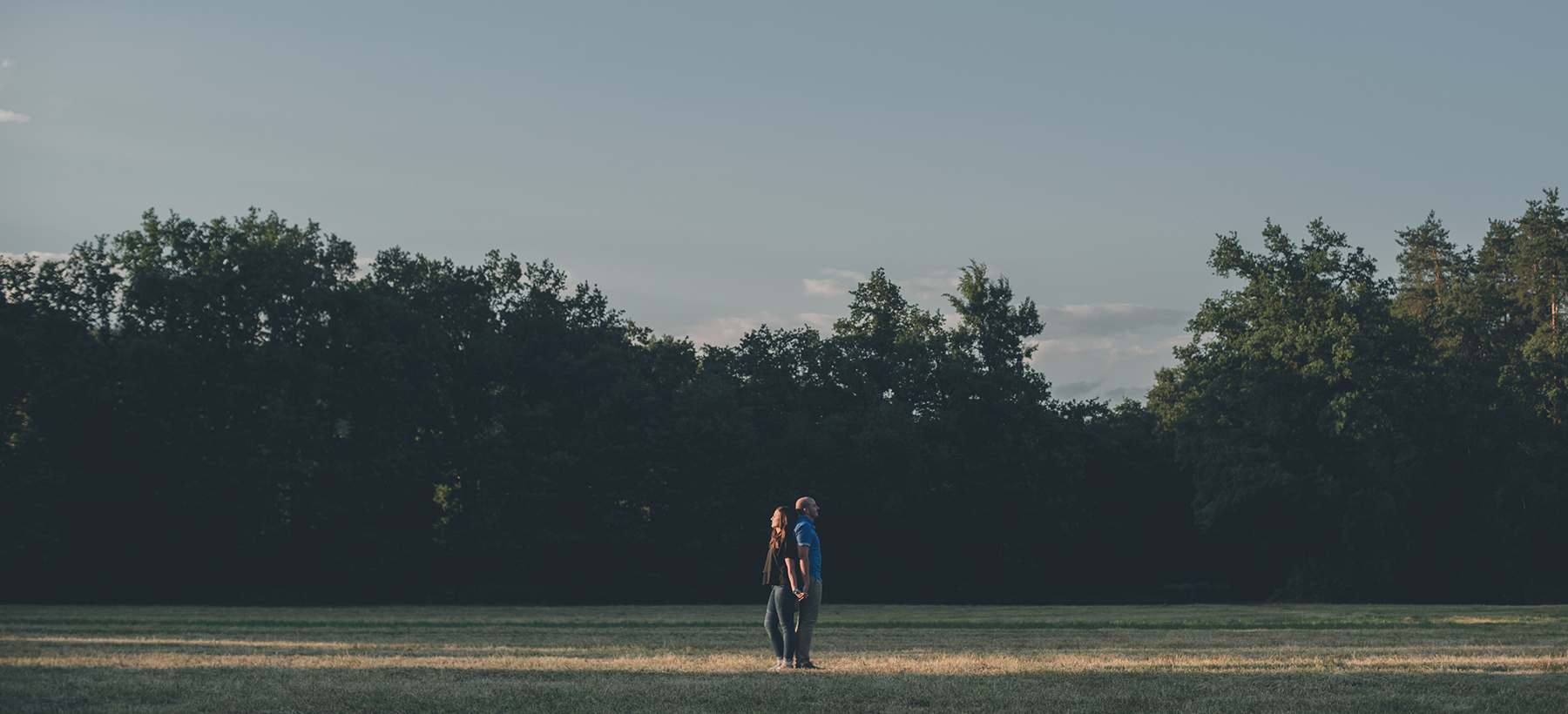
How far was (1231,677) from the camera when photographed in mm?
11688

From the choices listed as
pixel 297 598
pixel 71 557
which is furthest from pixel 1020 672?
pixel 71 557

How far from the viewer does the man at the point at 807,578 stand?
1248 cm

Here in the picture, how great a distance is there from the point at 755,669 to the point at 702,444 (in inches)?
1552

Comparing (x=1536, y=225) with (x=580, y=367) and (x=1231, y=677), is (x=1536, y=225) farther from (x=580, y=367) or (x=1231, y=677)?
(x=1231, y=677)

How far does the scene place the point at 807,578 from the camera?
1248cm

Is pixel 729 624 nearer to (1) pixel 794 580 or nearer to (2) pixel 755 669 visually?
(2) pixel 755 669

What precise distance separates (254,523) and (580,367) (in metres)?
14.9

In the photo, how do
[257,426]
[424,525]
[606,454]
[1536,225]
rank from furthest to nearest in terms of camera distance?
[1536,225]
[606,454]
[424,525]
[257,426]

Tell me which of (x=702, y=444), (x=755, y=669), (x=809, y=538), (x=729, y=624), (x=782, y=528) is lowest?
(x=729, y=624)

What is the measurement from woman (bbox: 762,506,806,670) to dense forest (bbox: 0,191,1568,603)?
34587 mm

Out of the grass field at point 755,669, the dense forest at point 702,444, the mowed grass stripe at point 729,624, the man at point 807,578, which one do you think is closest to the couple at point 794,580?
the man at point 807,578

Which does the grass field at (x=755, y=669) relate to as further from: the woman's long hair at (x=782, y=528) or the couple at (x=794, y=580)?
the woman's long hair at (x=782, y=528)

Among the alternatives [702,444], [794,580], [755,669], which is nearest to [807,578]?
[794,580]

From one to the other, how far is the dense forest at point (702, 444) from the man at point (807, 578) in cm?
3483
